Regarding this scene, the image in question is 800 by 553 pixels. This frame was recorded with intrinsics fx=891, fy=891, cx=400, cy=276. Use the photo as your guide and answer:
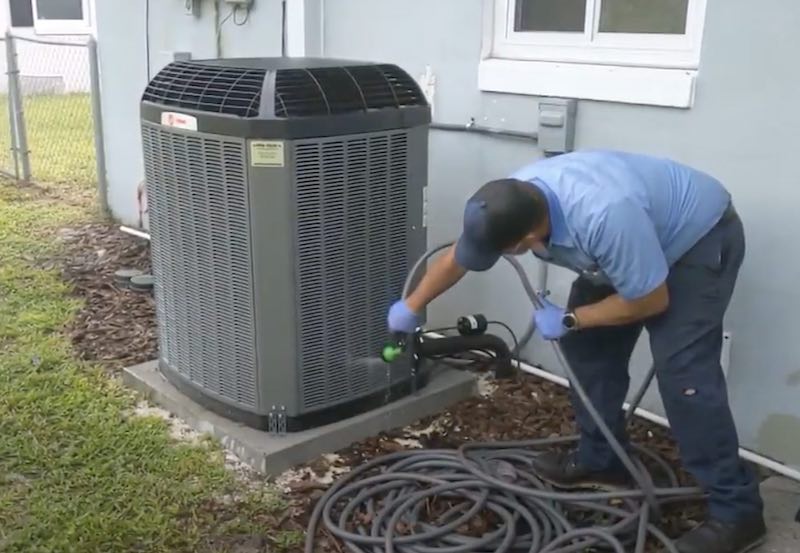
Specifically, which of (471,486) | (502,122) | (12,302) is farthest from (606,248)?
(12,302)

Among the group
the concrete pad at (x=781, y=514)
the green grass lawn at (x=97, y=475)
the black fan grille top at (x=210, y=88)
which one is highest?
the black fan grille top at (x=210, y=88)

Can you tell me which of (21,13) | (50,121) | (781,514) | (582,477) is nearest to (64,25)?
(21,13)

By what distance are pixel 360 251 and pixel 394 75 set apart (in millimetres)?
667

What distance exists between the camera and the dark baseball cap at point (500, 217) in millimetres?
2236

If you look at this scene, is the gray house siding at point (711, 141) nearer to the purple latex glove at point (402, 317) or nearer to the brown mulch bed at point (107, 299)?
the purple latex glove at point (402, 317)

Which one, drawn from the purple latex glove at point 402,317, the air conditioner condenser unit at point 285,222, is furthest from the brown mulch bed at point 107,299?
the purple latex glove at point 402,317

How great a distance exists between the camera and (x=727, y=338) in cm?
315

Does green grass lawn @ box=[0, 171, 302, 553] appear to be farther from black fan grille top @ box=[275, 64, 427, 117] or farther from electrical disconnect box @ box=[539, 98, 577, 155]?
electrical disconnect box @ box=[539, 98, 577, 155]

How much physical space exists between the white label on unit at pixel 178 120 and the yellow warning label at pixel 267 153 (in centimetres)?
28

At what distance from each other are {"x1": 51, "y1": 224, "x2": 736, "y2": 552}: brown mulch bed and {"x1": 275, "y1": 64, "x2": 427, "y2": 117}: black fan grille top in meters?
1.24

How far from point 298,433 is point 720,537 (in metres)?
1.47

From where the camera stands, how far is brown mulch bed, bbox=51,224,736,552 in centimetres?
290

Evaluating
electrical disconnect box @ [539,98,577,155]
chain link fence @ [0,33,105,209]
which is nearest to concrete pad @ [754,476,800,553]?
electrical disconnect box @ [539,98,577,155]

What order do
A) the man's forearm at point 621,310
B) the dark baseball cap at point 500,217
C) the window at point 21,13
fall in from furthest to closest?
1. the window at point 21,13
2. the man's forearm at point 621,310
3. the dark baseball cap at point 500,217
